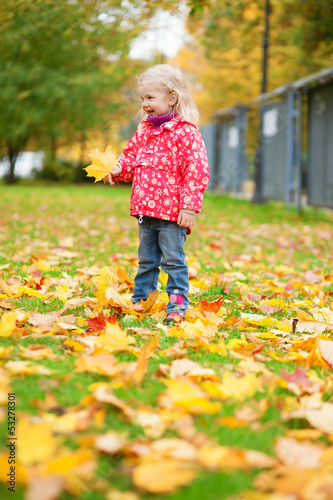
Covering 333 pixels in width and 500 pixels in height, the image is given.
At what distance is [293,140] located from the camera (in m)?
11.0

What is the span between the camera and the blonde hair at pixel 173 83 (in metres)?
2.98

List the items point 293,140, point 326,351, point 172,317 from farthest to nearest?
point 293,140, point 172,317, point 326,351

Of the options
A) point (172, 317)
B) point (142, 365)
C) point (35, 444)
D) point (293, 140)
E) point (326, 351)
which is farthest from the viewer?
point (293, 140)

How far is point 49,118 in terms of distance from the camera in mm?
17844

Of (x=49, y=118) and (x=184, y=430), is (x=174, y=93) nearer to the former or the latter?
(x=184, y=430)

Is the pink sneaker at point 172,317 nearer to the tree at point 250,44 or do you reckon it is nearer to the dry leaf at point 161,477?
the dry leaf at point 161,477

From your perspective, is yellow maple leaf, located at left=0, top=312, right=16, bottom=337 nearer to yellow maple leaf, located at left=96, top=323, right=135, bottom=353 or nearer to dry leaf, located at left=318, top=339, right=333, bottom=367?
yellow maple leaf, located at left=96, top=323, right=135, bottom=353

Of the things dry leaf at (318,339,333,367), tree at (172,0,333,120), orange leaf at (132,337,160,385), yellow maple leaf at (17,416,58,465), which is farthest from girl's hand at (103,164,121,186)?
tree at (172,0,333,120)

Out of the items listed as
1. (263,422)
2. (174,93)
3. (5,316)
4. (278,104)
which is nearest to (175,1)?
(278,104)

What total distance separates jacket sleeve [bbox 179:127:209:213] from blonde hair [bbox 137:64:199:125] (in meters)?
0.18

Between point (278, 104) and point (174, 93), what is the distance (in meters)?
9.34

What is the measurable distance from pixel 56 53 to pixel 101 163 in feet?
33.6

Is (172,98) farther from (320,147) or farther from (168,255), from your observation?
(320,147)

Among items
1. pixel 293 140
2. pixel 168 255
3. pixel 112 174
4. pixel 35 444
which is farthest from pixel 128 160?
pixel 293 140
